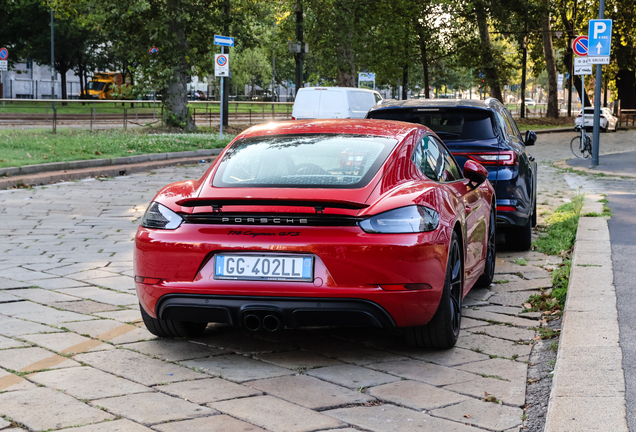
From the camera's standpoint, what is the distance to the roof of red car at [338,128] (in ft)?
16.9

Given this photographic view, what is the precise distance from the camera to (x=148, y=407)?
3.69 metres

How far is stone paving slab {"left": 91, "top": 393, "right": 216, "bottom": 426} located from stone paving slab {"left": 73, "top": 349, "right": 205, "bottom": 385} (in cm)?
25

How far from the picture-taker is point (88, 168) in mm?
16656

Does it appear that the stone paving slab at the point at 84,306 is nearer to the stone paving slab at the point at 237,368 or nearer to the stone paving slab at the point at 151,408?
the stone paving slab at the point at 237,368

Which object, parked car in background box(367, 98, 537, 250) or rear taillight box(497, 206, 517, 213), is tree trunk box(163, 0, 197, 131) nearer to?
parked car in background box(367, 98, 537, 250)

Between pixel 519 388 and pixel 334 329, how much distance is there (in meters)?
1.47

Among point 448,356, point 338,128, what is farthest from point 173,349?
point 338,128

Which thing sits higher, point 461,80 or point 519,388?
point 461,80

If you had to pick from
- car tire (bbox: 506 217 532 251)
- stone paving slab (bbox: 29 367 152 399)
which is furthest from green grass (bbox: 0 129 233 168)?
stone paving slab (bbox: 29 367 152 399)

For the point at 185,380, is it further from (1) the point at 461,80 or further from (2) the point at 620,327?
(1) the point at 461,80

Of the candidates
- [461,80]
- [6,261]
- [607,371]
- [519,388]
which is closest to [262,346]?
[519,388]

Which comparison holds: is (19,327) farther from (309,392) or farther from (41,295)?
(309,392)

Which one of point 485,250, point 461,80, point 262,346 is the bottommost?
point 262,346

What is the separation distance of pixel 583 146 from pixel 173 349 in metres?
19.2
